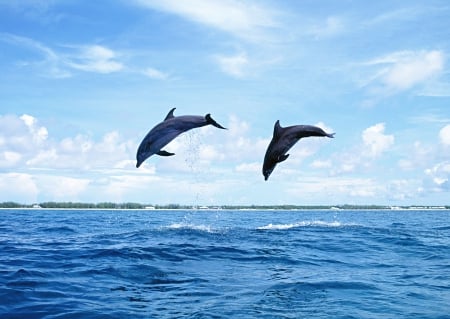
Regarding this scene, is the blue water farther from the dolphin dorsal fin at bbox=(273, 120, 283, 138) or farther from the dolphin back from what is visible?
the dolphin back

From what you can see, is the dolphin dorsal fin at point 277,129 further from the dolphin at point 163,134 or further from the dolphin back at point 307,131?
the dolphin at point 163,134

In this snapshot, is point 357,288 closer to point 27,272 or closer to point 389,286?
point 389,286

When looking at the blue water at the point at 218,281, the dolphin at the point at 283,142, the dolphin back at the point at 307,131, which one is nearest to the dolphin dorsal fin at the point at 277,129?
the dolphin at the point at 283,142

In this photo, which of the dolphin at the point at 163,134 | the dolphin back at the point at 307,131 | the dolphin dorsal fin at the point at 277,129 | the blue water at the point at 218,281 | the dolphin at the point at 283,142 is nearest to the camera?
the dolphin at the point at 163,134

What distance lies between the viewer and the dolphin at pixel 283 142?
880 cm

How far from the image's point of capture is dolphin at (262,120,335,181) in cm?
880

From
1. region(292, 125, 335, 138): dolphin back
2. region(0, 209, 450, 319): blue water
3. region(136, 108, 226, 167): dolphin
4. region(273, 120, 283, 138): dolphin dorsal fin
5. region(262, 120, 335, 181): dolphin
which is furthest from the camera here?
region(0, 209, 450, 319): blue water

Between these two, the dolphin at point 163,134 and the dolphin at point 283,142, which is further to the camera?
the dolphin at point 283,142

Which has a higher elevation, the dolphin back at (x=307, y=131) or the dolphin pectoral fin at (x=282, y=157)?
the dolphin back at (x=307, y=131)

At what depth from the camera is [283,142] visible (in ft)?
29.2

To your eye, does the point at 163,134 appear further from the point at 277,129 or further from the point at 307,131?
the point at 307,131

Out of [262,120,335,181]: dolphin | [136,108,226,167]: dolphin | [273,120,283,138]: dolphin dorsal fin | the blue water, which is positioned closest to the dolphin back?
[262,120,335,181]: dolphin

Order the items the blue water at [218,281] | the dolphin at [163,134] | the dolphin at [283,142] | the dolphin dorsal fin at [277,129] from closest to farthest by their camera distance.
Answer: the dolphin at [163,134], the dolphin at [283,142], the dolphin dorsal fin at [277,129], the blue water at [218,281]

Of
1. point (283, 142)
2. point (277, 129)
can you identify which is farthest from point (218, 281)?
point (283, 142)
